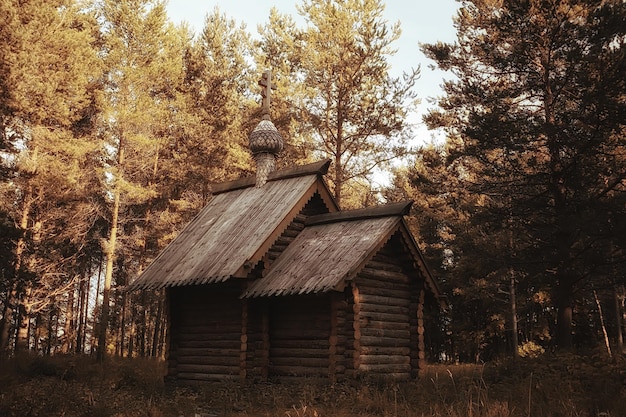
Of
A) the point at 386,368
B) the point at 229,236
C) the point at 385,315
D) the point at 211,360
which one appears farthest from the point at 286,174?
the point at 386,368

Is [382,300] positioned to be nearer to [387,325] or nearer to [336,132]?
[387,325]

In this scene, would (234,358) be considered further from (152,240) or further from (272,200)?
(152,240)

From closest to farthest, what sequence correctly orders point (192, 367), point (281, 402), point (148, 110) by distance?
point (281, 402), point (192, 367), point (148, 110)

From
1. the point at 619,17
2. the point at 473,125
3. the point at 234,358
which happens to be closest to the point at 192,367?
the point at 234,358

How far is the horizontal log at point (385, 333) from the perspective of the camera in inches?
594

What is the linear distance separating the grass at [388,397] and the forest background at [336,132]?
8.63ft

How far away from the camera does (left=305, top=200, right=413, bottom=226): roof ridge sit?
15.4 metres

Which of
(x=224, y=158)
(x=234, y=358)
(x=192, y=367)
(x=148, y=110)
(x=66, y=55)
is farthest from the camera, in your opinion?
(x=224, y=158)

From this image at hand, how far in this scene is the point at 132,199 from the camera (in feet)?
85.8

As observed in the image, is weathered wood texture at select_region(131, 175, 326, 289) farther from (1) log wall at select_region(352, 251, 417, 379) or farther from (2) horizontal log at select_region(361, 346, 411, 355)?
(2) horizontal log at select_region(361, 346, 411, 355)

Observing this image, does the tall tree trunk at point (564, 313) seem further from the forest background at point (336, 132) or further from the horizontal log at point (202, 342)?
the horizontal log at point (202, 342)

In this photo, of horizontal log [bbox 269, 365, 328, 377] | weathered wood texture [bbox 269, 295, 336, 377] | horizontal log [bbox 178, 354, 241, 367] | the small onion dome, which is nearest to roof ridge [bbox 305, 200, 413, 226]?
weathered wood texture [bbox 269, 295, 336, 377]

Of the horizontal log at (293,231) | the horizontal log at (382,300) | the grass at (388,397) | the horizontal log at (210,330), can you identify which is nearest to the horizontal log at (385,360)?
the grass at (388,397)

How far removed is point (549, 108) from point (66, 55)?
18061mm
